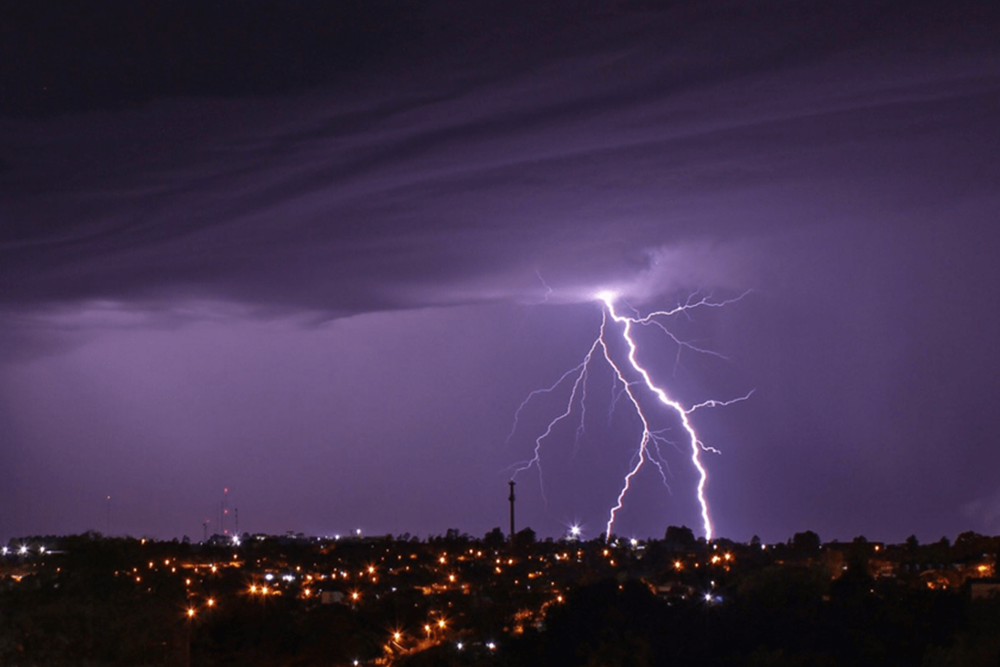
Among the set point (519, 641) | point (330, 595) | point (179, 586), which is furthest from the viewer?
point (330, 595)

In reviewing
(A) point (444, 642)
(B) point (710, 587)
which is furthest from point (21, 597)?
(B) point (710, 587)

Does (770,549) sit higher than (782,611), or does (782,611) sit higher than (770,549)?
(770,549)

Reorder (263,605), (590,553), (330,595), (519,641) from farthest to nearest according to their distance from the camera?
(590,553), (330,595), (263,605), (519,641)

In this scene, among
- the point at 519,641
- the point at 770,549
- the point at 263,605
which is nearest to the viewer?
the point at 519,641

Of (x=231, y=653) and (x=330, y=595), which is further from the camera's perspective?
(x=330, y=595)

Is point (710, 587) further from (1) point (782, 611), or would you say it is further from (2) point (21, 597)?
(2) point (21, 597)

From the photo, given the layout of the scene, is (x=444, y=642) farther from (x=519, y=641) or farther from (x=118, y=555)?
(x=118, y=555)

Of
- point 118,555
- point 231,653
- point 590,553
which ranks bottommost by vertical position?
point 231,653

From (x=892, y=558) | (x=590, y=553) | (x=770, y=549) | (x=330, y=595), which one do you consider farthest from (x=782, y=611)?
(x=770, y=549)

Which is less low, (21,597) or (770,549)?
(770,549)
